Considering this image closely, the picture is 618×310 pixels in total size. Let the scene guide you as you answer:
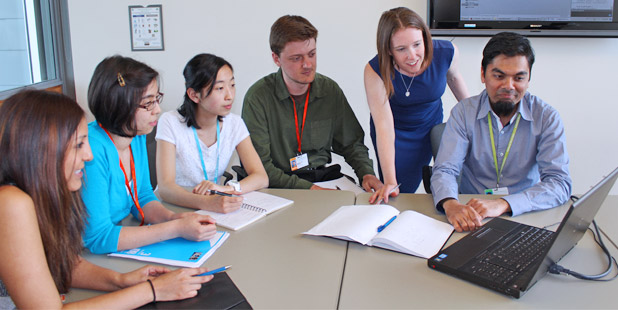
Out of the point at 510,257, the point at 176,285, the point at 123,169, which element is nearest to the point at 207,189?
the point at 123,169

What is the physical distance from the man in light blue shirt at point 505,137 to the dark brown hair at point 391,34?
31cm

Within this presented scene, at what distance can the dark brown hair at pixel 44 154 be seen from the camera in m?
1.09

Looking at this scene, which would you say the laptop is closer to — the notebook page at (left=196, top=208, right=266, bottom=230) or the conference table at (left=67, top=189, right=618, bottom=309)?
the conference table at (left=67, top=189, right=618, bottom=309)

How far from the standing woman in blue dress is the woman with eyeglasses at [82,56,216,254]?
2.86ft

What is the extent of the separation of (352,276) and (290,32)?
1.44 metres

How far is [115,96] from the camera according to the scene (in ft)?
5.32

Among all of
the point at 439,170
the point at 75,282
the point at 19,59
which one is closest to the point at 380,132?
the point at 439,170

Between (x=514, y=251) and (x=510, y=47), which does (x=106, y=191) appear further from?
(x=510, y=47)

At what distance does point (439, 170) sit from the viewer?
6.51 ft

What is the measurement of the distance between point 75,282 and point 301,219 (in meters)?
0.73

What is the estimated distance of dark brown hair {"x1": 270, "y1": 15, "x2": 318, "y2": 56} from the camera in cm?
238

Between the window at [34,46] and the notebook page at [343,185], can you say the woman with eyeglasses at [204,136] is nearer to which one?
the notebook page at [343,185]

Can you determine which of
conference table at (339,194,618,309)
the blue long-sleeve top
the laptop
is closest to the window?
the blue long-sleeve top

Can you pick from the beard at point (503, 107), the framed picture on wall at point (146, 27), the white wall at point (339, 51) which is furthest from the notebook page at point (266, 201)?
the framed picture on wall at point (146, 27)
